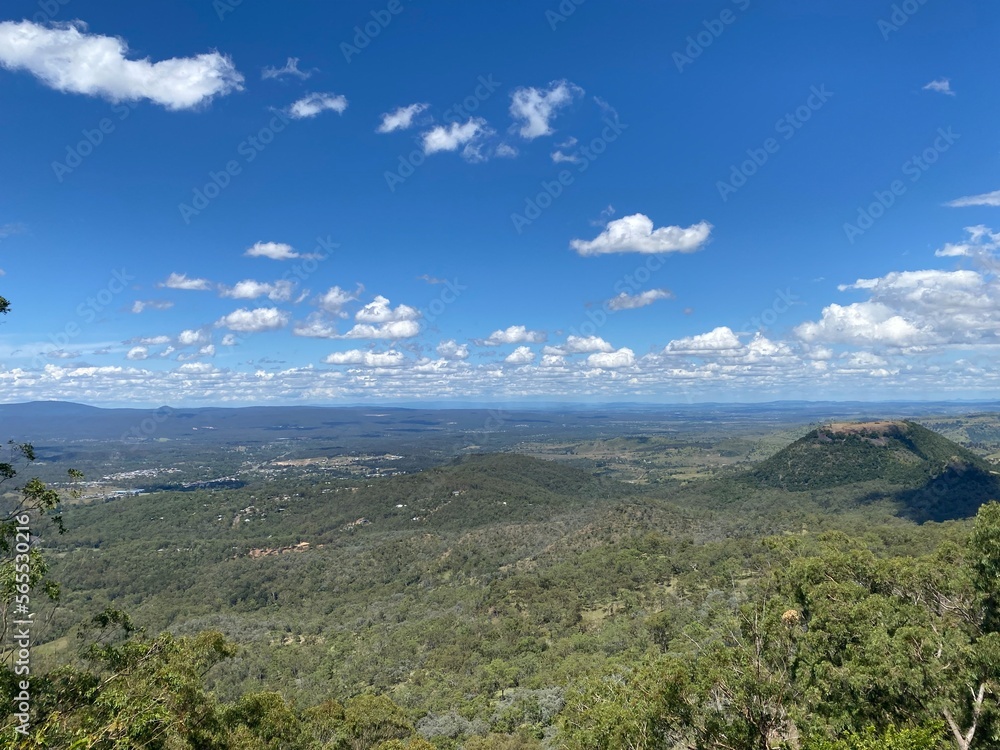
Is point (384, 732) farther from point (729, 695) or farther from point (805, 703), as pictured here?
point (805, 703)

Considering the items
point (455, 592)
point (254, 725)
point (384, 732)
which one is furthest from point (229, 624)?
point (254, 725)

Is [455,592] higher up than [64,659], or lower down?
lower down

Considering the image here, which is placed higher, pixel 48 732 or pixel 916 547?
pixel 48 732

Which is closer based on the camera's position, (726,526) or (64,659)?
→ (64,659)

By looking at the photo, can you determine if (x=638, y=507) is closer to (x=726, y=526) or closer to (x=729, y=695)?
(x=726, y=526)

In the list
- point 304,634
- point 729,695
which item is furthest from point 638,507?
point 729,695

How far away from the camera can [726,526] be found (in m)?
134

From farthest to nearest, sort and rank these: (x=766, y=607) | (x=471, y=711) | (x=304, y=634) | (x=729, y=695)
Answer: (x=304, y=634) → (x=471, y=711) → (x=766, y=607) → (x=729, y=695)

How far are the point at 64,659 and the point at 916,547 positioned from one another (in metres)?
119

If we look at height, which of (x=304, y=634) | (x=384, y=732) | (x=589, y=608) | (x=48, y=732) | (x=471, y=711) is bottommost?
(x=304, y=634)

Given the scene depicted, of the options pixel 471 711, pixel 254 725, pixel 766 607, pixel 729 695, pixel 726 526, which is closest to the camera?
pixel 729 695

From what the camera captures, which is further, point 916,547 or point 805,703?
point 916,547

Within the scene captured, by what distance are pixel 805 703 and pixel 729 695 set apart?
3.62 m

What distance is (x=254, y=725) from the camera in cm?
2583
